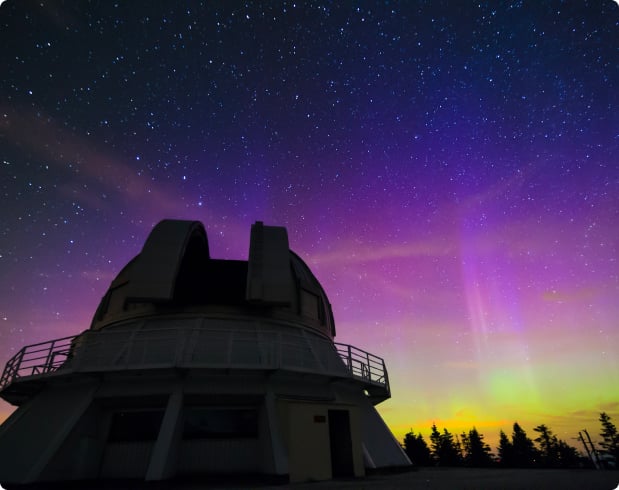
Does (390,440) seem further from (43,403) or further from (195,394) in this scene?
(43,403)

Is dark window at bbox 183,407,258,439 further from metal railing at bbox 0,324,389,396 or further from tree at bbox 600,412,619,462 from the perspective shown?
tree at bbox 600,412,619,462

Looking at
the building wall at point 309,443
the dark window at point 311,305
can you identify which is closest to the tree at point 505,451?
the dark window at point 311,305

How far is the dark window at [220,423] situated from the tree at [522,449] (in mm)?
79346

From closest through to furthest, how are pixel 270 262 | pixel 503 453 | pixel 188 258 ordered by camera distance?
pixel 270 262
pixel 188 258
pixel 503 453

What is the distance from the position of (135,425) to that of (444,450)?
80.2 metres

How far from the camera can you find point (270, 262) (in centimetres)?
1515

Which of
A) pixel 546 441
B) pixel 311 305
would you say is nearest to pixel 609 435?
pixel 546 441

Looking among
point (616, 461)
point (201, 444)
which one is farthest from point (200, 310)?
point (616, 461)

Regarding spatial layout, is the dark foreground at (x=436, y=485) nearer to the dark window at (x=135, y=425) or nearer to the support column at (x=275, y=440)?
the support column at (x=275, y=440)

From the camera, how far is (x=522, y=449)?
79.2 m

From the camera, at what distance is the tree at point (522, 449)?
71.6 meters

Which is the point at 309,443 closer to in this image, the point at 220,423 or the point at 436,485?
the point at 220,423

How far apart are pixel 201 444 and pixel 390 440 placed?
7964mm

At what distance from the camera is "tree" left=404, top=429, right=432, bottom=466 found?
5738 cm
